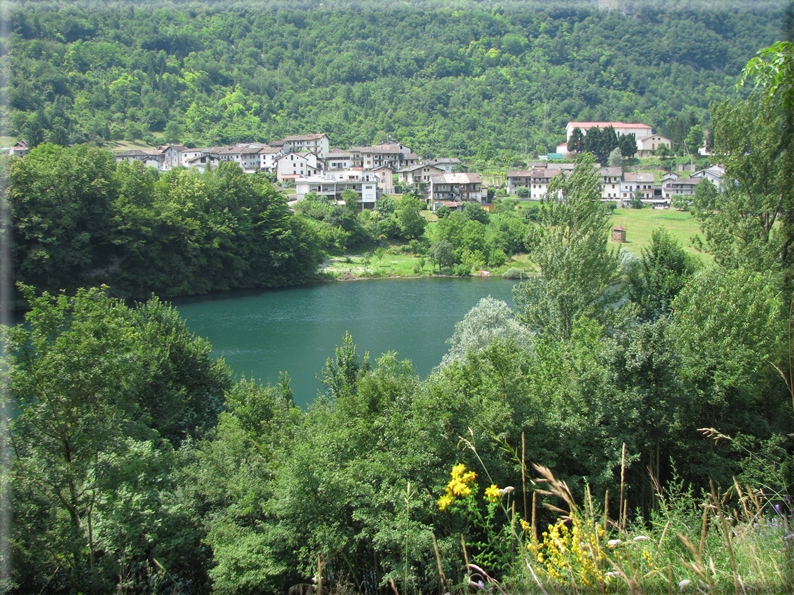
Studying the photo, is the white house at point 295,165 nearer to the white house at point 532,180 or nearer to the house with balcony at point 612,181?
the white house at point 532,180

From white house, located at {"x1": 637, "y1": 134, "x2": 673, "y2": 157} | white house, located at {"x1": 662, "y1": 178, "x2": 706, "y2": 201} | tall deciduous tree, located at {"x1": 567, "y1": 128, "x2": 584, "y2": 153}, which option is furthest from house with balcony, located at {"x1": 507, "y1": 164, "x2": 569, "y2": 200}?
white house, located at {"x1": 637, "y1": 134, "x2": 673, "y2": 157}

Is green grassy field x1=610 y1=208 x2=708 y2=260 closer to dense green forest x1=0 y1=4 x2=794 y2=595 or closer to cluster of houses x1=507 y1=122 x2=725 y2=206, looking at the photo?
cluster of houses x1=507 y1=122 x2=725 y2=206

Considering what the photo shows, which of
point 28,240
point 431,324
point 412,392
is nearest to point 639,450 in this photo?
point 412,392

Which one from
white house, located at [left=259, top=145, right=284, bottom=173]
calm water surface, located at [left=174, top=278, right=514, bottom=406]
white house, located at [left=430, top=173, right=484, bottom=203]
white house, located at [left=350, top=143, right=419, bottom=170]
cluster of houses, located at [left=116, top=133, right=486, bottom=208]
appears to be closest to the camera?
calm water surface, located at [left=174, top=278, right=514, bottom=406]

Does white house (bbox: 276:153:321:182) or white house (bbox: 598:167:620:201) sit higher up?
white house (bbox: 276:153:321:182)

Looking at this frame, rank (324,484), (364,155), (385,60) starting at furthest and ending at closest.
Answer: (385,60) < (364,155) < (324,484)

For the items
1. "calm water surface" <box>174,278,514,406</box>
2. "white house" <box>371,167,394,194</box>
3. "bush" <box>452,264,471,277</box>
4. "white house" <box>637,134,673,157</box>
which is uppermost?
"white house" <box>637,134,673,157</box>

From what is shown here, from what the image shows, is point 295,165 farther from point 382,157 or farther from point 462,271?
point 462,271

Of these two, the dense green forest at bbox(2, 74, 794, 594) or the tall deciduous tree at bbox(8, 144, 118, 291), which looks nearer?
the dense green forest at bbox(2, 74, 794, 594)

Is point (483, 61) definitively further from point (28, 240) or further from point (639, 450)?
point (639, 450)
